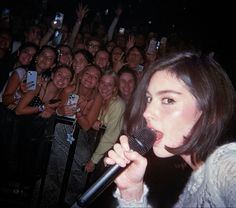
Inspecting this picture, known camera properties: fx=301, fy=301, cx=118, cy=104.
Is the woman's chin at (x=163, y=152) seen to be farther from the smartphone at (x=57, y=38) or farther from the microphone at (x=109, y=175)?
the smartphone at (x=57, y=38)

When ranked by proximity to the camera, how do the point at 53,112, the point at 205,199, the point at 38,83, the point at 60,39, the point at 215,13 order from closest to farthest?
the point at 205,199 → the point at 53,112 → the point at 38,83 → the point at 60,39 → the point at 215,13

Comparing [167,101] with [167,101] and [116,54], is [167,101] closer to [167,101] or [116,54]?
[167,101]

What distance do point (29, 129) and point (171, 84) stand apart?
95.6 inches

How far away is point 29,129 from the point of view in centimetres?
362

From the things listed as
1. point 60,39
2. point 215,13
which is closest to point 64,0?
point 60,39

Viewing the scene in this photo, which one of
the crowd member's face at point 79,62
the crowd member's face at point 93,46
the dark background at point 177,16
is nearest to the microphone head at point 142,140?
the crowd member's face at point 79,62

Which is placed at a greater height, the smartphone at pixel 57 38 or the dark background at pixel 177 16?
the dark background at pixel 177 16

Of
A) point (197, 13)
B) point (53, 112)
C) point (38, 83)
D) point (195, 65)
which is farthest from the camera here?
point (197, 13)

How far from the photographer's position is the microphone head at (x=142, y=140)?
155 cm

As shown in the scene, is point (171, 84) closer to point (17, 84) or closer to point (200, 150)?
point (200, 150)

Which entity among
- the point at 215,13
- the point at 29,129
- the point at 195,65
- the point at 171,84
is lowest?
the point at 29,129

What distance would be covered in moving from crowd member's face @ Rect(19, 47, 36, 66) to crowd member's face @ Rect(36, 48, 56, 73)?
0.54 feet

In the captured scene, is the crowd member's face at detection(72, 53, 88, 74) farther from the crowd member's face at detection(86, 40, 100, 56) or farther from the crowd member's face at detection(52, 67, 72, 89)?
the crowd member's face at detection(86, 40, 100, 56)

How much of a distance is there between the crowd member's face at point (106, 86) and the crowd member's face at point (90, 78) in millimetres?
89
